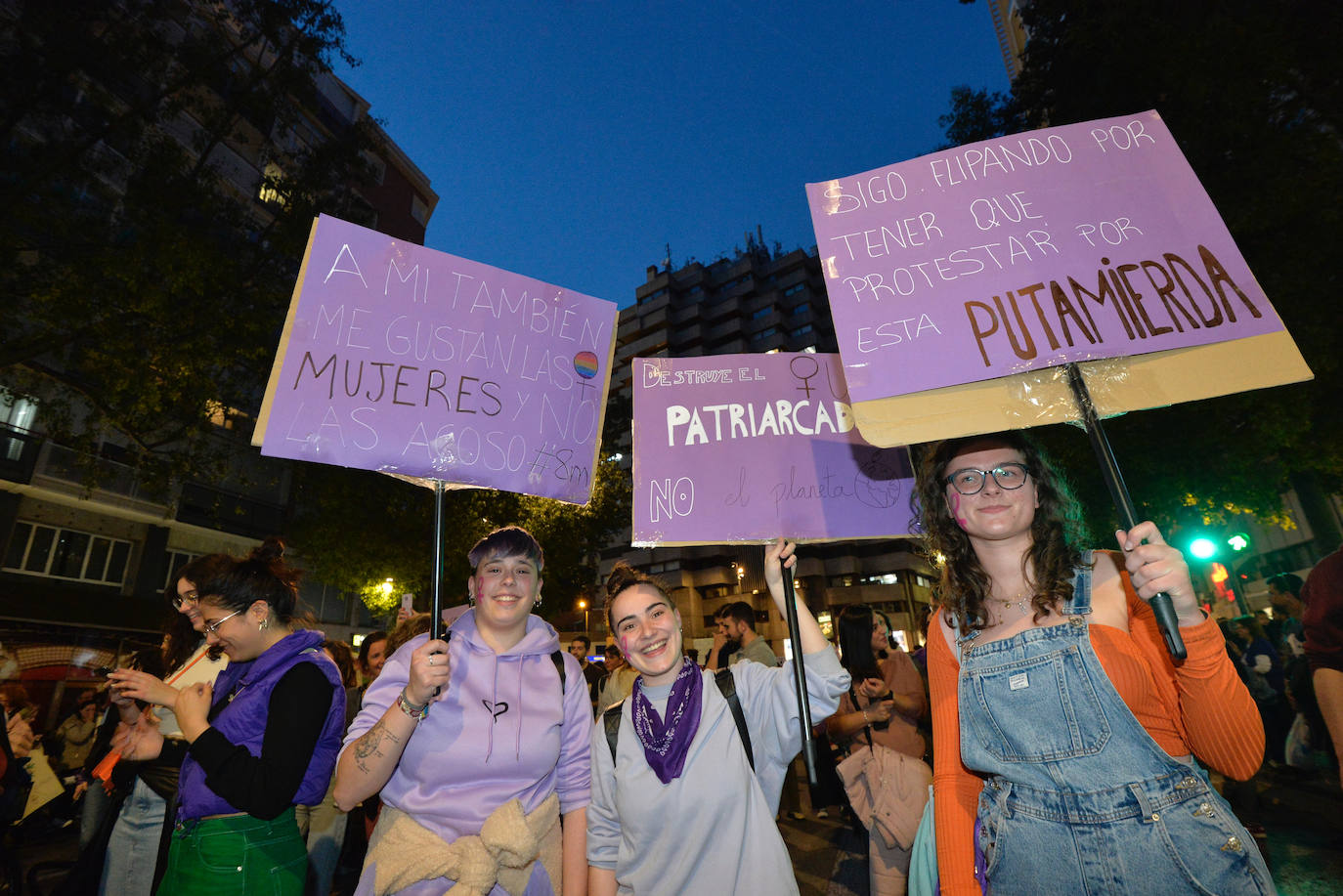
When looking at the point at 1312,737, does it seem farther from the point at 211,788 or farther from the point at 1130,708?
the point at 211,788

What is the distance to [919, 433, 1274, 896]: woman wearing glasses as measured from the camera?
1709mm

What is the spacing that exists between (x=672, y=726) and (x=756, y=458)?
1.52m

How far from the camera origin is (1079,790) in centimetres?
183

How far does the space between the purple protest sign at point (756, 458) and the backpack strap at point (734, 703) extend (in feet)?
2.56

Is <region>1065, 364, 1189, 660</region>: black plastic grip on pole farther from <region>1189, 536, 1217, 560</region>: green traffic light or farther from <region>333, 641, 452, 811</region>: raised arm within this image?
<region>1189, 536, 1217, 560</region>: green traffic light

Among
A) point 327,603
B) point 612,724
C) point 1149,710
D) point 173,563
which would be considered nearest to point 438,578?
point 612,724

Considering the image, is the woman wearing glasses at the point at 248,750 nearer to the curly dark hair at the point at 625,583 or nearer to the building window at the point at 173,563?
the curly dark hair at the point at 625,583

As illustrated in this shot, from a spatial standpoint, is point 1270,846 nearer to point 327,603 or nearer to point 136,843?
point 136,843

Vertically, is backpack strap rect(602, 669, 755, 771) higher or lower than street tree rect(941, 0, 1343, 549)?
lower

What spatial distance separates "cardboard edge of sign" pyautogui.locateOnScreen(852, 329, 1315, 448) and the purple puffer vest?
8.57 ft

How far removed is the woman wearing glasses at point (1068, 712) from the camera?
67.3 inches

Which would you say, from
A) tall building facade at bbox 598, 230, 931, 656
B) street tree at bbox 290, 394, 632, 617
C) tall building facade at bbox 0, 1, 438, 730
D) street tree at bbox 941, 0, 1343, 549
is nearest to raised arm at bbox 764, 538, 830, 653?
street tree at bbox 941, 0, 1343, 549

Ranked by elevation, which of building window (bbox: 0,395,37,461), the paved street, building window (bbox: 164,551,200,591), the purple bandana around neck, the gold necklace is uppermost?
building window (bbox: 0,395,37,461)

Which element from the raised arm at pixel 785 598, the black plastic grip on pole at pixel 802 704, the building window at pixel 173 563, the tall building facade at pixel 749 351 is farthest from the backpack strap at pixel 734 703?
the tall building facade at pixel 749 351
